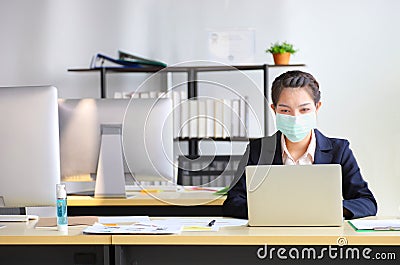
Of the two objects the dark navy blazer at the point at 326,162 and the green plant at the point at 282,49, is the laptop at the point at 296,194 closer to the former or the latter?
the dark navy blazer at the point at 326,162

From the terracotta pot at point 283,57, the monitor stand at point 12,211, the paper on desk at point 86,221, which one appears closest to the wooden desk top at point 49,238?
the paper on desk at point 86,221

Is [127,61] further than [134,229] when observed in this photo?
Yes

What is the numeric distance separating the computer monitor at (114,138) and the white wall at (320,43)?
1712mm

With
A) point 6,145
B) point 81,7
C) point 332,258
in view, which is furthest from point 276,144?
point 81,7

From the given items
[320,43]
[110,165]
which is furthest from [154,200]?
Answer: [320,43]

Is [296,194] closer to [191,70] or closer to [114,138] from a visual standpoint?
[114,138]

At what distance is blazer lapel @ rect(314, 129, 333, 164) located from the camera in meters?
2.92

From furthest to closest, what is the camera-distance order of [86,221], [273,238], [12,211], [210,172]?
[210,172], [12,211], [86,221], [273,238]

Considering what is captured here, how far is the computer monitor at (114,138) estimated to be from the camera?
335cm

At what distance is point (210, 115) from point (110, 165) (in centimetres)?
142

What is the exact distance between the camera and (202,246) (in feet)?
7.61

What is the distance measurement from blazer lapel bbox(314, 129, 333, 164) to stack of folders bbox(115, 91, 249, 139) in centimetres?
145

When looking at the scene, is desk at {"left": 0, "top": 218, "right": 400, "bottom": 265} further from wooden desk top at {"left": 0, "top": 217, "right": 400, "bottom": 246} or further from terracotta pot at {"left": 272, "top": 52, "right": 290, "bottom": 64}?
terracotta pot at {"left": 272, "top": 52, "right": 290, "bottom": 64}

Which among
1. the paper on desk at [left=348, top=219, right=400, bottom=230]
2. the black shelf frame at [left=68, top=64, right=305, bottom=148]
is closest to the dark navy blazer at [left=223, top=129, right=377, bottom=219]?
the paper on desk at [left=348, top=219, right=400, bottom=230]
